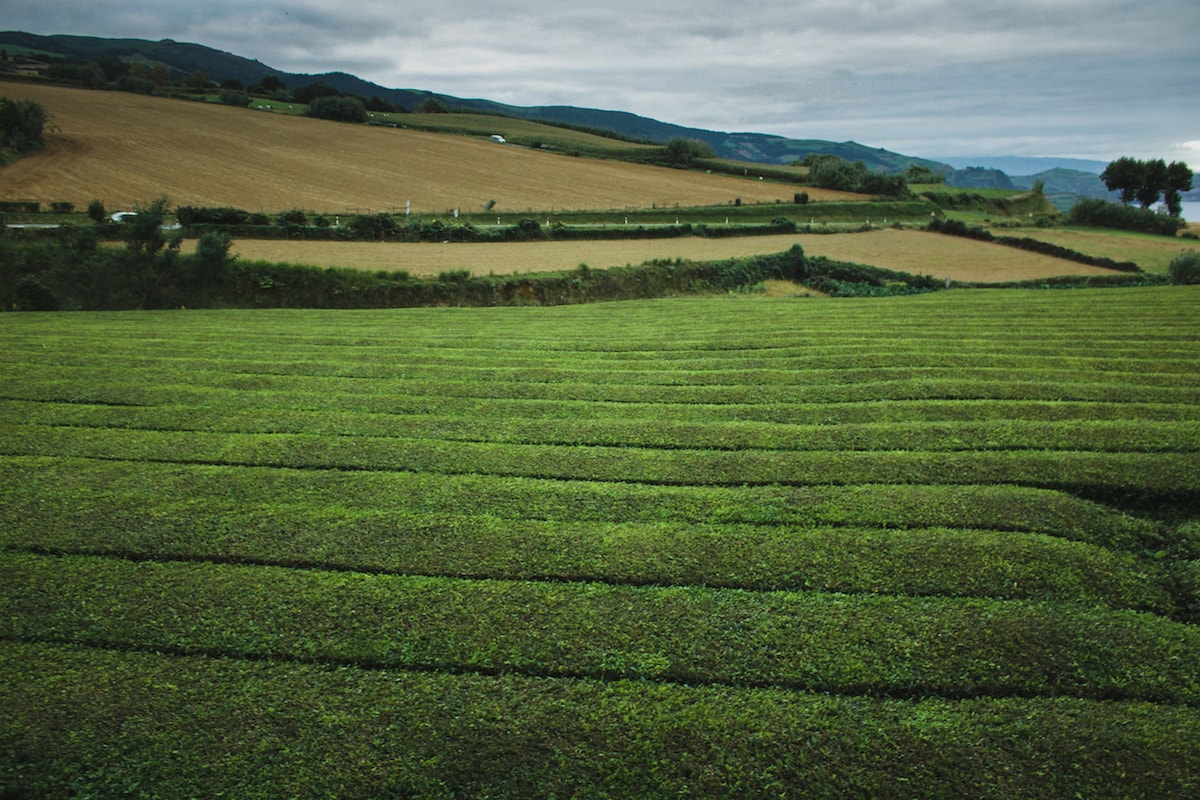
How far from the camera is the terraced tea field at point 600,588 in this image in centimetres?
367

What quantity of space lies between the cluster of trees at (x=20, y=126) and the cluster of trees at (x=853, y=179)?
216ft

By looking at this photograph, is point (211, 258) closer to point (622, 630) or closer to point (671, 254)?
point (622, 630)

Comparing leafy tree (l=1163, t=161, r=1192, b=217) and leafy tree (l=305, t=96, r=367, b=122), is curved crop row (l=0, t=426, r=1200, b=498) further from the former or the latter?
leafy tree (l=1163, t=161, r=1192, b=217)

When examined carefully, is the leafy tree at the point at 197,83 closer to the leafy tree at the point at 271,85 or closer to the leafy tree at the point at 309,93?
the leafy tree at the point at 271,85

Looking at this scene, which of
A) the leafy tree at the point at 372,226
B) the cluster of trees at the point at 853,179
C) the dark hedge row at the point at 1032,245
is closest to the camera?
the leafy tree at the point at 372,226

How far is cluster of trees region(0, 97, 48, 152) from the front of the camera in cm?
4453

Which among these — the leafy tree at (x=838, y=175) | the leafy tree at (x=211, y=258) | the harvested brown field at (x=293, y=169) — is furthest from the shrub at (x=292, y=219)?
the leafy tree at (x=838, y=175)

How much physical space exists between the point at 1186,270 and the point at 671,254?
2321 centimetres

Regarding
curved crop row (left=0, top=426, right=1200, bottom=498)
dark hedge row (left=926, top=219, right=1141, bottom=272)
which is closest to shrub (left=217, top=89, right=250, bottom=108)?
dark hedge row (left=926, top=219, right=1141, bottom=272)

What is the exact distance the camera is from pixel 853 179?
2793 inches

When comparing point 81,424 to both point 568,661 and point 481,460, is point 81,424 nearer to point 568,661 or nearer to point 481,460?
point 481,460

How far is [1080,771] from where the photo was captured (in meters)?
3.60

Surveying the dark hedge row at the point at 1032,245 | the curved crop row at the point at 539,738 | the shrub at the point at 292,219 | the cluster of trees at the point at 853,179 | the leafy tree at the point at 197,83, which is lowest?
the curved crop row at the point at 539,738

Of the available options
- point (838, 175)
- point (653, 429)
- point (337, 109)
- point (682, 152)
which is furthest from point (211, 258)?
point (682, 152)
